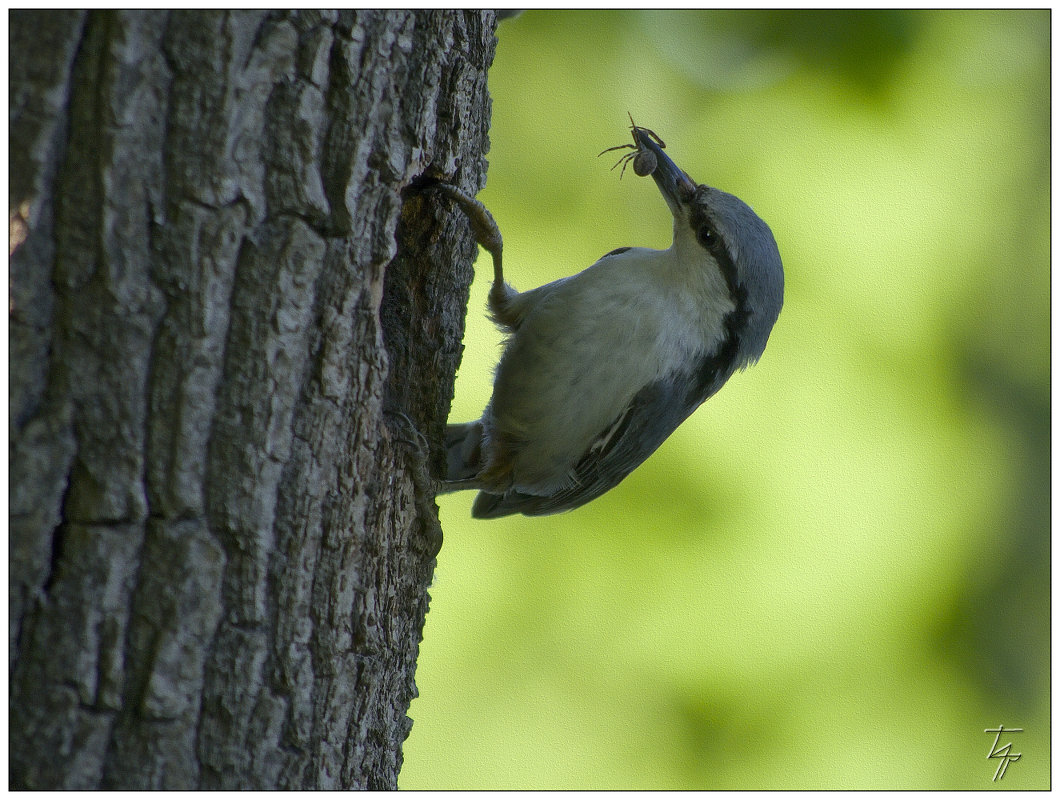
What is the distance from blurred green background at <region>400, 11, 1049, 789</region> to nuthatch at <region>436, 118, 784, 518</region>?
3.58 feet

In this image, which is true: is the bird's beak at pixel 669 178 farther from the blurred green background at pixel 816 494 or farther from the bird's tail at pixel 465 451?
the blurred green background at pixel 816 494

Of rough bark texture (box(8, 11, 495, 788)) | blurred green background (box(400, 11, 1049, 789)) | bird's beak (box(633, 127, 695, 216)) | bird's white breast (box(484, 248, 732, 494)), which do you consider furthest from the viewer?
blurred green background (box(400, 11, 1049, 789))

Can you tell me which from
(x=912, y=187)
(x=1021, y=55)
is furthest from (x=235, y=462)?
(x=1021, y=55)

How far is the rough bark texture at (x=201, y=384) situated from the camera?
96 centimetres

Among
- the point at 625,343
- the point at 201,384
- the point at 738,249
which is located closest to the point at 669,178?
the point at 738,249

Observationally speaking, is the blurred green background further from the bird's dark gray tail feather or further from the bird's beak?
the bird's beak

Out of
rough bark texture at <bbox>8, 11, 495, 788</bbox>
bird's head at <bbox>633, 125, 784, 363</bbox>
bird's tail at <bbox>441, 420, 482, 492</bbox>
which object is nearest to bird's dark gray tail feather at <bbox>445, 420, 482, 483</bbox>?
bird's tail at <bbox>441, 420, 482, 492</bbox>

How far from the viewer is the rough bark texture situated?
96cm

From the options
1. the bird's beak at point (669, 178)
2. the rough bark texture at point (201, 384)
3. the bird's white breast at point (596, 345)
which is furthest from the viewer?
the bird's beak at point (669, 178)

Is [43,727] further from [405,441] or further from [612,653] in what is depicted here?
[612,653]

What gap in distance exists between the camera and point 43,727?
966 millimetres

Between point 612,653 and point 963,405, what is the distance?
73.6 inches

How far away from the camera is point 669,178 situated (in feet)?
7.16

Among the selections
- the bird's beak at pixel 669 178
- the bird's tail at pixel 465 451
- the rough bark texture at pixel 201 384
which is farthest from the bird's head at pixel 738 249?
the rough bark texture at pixel 201 384
